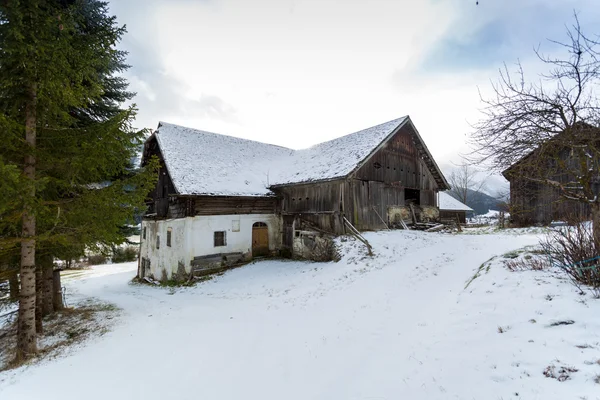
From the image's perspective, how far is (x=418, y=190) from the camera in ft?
65.8

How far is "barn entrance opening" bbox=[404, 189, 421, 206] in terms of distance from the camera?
2008cm

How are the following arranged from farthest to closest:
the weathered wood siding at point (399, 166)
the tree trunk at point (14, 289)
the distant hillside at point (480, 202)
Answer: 1. the distant hillside at point (480, 202)
2. the weathered wood siding at point (399, 166)
3. the tree trunk at point (14, 289)

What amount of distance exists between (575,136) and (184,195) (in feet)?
50.0

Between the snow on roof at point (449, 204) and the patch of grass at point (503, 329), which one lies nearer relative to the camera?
the patch of grass at point (503, 329)

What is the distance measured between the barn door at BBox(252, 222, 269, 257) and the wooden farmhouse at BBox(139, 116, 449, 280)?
68mm

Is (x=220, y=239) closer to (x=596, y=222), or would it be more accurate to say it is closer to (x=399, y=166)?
(x=399, y=166)

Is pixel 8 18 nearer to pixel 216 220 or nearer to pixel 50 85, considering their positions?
pixel 50 85

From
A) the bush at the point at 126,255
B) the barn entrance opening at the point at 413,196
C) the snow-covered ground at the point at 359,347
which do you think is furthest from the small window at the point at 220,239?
the bush at the point at 126,255

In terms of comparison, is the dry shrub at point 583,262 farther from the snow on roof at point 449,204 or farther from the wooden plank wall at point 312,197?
the snow on roof at point 449,204

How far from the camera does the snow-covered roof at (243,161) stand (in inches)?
630

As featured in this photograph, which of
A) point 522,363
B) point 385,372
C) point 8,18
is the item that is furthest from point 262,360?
point 8,18

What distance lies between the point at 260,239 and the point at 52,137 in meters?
12.9

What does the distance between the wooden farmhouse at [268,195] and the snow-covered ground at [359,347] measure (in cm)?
586

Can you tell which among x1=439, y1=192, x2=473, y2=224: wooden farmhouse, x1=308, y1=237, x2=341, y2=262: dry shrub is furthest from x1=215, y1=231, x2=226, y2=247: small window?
x1=439, y1=192, x2=473, y2=224: wooden farmhouse
